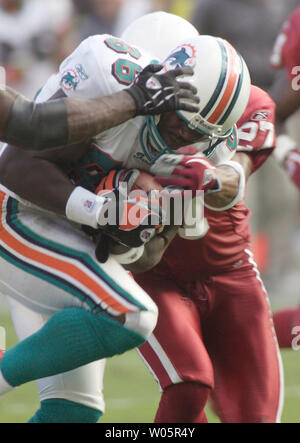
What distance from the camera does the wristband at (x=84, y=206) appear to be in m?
2.98

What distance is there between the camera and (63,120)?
2.86 metres

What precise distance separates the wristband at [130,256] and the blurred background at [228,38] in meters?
3.59

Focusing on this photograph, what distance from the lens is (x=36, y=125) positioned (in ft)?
9.32

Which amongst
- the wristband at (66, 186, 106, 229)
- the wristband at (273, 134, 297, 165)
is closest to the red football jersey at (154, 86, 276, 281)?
the wristband at (66, 186, 106, 229)

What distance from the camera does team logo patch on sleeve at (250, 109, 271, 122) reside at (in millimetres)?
3529

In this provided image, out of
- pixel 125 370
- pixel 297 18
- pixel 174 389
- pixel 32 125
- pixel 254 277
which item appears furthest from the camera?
pixel 125 370

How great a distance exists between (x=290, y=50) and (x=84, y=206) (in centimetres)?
207

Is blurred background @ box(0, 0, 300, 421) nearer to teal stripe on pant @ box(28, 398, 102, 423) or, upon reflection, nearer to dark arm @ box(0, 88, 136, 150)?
teal stripe on pant @ box(28, 398, 102, 423)

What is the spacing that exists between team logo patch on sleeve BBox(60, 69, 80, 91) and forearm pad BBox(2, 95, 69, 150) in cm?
18

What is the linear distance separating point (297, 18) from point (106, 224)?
86.1 inches

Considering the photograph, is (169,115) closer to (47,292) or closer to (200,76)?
(200,76)

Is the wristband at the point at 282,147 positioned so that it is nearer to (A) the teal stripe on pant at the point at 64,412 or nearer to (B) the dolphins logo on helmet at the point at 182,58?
(B) the dolphins logo on helmet at the point at 182,58

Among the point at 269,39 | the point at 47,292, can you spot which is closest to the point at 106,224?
the point at 47,292

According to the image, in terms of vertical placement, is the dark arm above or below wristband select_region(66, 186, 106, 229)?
above
